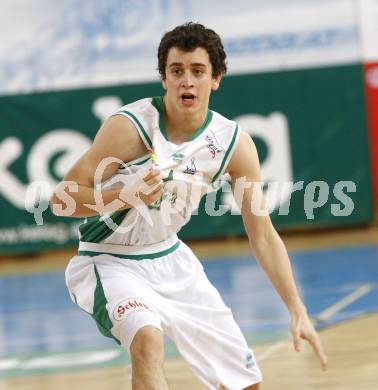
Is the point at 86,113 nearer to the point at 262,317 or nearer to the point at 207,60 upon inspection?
the point at 262,317

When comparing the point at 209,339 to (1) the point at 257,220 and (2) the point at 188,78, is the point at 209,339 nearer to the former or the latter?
(1) the point at 257,220

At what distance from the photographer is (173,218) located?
209 inches

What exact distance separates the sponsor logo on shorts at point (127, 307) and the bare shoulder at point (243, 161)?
0.95 meters

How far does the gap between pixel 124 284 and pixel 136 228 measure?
358mm

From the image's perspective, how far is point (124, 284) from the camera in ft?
16.5

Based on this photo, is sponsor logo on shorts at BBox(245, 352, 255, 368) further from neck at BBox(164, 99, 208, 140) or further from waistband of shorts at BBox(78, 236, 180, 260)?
neck at BBox(164, 99, 208, 140)

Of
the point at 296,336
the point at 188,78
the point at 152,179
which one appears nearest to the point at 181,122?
the point at 188,78

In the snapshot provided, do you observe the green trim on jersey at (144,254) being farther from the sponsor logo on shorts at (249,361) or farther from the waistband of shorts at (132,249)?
the sponsor logo on shorts at (249,361)

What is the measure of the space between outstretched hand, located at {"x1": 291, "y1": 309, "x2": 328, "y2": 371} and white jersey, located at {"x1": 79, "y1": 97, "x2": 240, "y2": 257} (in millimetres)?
853

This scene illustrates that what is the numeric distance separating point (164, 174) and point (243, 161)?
49 centimetres

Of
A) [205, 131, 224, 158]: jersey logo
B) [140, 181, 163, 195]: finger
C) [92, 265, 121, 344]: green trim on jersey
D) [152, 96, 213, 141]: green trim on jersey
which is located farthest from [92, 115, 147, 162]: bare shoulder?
[92, 265, 121, 344]: green trim on jersey

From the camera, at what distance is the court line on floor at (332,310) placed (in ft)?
25.5

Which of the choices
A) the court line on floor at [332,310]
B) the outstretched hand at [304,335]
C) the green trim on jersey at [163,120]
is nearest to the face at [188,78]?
the green trim on jersey at [163,120]

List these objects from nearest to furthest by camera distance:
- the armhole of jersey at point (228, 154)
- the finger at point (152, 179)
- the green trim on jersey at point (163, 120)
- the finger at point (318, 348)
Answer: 1. the finger at point (152, 179)
2. the finger at point (318, 348)
3. the green trim on jersey at point (163, 120)
4. the armhole of jersey at point (228, 154)
